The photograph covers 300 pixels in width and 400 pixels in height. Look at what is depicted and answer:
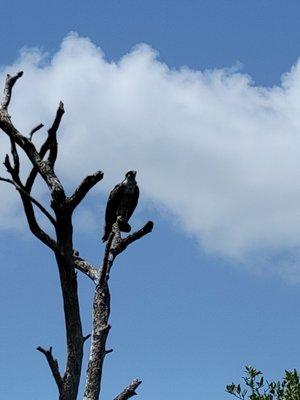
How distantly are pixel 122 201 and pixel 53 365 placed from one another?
164 inches

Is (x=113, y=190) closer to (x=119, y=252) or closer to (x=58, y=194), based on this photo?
(x=119, y=252)

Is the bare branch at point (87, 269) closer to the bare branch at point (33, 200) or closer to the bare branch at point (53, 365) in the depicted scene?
the bare branch at point (33, 200)

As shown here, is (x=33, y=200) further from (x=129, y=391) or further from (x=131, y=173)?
(x=131, y=173)

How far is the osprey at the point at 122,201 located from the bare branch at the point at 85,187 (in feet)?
11.0

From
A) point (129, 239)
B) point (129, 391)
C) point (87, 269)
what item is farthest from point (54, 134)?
point (129, 391)

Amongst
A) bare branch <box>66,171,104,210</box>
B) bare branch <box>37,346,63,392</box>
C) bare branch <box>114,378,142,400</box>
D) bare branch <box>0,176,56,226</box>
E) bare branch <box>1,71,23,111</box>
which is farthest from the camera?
bare branch <box>1,71,23,111</box>

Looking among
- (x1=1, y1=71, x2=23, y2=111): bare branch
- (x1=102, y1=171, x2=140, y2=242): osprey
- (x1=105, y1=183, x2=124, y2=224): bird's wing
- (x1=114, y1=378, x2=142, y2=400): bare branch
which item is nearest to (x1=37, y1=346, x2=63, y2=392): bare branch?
(x1=114, y1=378, x2=142, y2=400): bare branch

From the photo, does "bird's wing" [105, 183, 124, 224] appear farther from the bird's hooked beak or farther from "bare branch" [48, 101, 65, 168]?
"bare branch" [48, 101, 65, 168]

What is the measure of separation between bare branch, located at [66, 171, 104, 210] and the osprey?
336cm

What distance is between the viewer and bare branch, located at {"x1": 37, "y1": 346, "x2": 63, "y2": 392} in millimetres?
9812

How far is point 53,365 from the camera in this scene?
32.6ft

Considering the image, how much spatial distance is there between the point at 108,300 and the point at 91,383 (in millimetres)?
1292

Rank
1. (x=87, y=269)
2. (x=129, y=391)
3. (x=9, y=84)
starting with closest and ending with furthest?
(x=129, y=391) → (x=9, y=84) → (x=87, y=269)

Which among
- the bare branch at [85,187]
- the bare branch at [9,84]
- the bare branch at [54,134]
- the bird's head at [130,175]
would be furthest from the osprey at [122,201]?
the bare branch at [85,187]
